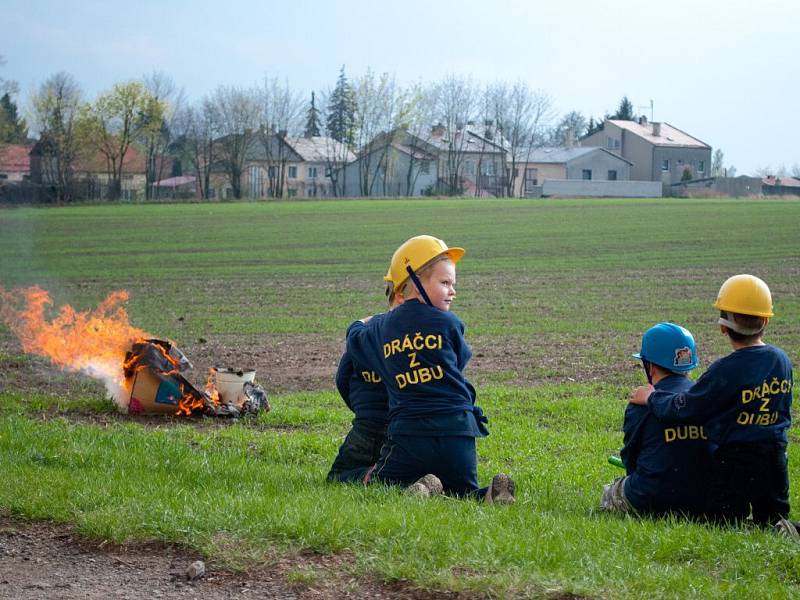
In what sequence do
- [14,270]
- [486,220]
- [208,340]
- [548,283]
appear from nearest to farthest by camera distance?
[208,340]
[14,270]
[548,283]
[486,220]

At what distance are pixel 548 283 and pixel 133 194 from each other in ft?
223

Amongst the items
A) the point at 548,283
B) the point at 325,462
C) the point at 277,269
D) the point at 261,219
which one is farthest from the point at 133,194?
the point at 325,462

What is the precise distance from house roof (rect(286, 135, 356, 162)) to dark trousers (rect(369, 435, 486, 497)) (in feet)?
348

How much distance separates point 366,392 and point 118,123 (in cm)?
8716

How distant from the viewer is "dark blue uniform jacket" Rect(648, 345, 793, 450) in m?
5.69

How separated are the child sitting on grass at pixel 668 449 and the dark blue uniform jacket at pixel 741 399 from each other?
0.18 m

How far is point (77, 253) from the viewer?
34.3 meters

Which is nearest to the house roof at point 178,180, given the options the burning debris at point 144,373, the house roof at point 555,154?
the house roof at point 555,154

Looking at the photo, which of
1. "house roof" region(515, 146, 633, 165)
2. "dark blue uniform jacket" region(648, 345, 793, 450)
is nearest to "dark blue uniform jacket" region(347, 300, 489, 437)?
"dark blue uniform jacket" region(648, 345, 793, 450)

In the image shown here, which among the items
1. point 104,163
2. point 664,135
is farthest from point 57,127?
point 664,135

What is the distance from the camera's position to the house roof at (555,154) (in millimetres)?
111812

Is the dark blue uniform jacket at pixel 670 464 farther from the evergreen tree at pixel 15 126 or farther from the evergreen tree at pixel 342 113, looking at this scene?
the evergreen tree at pixel 342 113

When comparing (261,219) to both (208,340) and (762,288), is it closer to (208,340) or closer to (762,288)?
(208,340)

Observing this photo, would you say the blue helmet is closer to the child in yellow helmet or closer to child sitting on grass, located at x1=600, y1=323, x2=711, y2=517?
child sitting on grass, located at x1=600, y1=323, x2=711, y2=517
